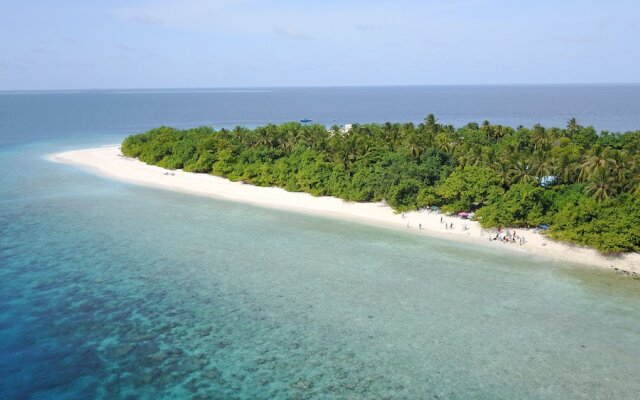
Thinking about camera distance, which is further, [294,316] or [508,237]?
[508,237]

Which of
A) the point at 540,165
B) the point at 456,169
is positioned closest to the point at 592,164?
the point at 540,165

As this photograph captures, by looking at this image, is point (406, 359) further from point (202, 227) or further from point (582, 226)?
point (202, 227)

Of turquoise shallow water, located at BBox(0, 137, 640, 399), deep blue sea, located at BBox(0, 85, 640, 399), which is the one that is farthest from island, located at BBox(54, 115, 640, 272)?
turquoise shallow water, located at BBox(0, 137, 640, 399)

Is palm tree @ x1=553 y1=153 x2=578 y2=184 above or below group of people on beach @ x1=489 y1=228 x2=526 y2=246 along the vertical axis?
above

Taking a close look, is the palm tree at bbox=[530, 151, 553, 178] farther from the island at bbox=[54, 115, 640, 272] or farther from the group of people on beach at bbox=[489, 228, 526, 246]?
the group of people on beach at bbox=[489, 228, 526, 246]

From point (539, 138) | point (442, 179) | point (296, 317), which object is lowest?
point (296, 317)

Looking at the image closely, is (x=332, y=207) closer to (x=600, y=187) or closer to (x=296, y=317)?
(x=296, y=317)
